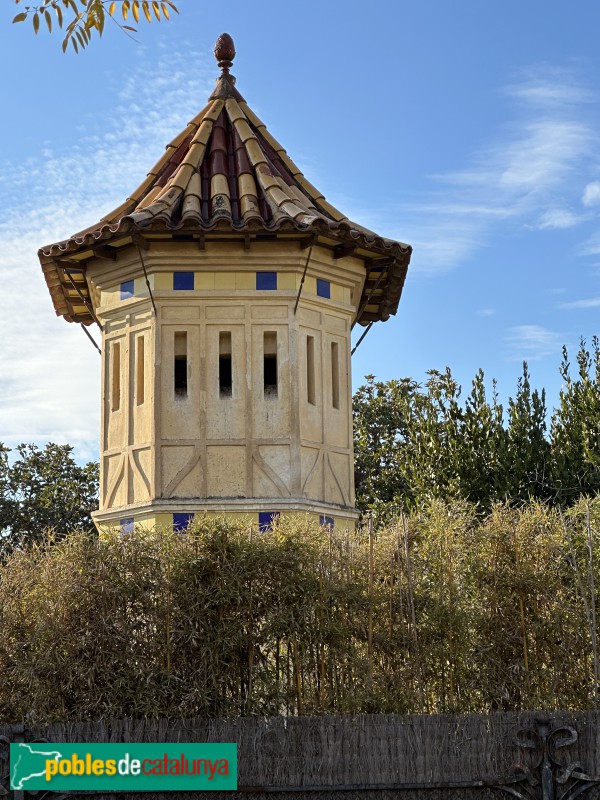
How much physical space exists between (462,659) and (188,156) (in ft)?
27.9

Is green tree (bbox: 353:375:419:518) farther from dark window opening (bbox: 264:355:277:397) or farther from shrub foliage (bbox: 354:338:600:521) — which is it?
dark window opening (bbox: 264:355:277:397)

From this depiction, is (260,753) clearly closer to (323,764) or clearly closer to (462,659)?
(323,764)

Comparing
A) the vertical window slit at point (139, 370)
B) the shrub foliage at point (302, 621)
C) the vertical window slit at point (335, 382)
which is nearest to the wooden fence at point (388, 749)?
the shrub foliage at point (302, 621)

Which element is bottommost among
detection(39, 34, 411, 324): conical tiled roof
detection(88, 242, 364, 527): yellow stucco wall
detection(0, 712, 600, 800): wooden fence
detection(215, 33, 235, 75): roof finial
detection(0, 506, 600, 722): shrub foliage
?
detection(0, 712, 600, 800): wooden fence

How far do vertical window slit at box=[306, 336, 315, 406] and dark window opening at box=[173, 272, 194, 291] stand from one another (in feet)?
5.44

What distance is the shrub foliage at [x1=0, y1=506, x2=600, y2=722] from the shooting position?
10.6 metres

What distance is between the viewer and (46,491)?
30.5 meters

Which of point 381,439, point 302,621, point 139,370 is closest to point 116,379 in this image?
point 139,370

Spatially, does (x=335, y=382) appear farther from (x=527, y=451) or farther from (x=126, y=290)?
(x=527, y=451)

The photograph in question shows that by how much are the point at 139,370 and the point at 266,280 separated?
2001 mm

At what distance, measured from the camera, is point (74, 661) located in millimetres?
10531

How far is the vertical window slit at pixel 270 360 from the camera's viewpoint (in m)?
15.9

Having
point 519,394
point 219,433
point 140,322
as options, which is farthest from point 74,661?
point 519,394

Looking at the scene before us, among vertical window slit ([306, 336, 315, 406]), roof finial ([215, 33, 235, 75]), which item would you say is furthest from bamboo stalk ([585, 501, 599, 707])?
roof finial ([215, 33, 235, 75])
